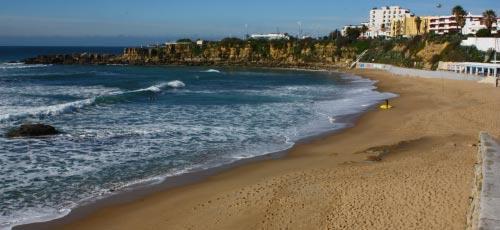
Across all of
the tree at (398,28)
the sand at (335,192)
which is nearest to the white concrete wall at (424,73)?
the sand at (335,192)

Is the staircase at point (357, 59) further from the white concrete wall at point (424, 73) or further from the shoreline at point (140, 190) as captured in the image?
the shoreline at point (140, 190)

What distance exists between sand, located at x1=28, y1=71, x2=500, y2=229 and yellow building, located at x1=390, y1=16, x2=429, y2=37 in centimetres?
8977

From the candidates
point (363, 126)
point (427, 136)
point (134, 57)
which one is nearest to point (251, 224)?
point (427, 136)

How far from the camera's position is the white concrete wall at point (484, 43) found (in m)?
56.0

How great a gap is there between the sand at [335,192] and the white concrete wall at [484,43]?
134ft

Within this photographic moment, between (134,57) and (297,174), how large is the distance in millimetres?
97711

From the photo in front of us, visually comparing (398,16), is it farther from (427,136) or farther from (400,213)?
(400,213)

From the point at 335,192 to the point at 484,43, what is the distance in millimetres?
52309

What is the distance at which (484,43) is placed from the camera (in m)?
58.0

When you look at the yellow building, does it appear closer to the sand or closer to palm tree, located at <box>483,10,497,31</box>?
palm tree, located at <box>483,10,497,31</box>

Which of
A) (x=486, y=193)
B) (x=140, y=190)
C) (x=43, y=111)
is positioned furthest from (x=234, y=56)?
(x=486, y=193)

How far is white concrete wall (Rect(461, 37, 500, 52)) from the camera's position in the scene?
184 feet

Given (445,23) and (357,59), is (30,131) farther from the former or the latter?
(445,23)

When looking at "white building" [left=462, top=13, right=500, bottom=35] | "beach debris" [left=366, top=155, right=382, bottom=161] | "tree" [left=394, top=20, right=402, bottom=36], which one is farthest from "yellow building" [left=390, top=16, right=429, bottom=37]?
"beach debris" [left=366, top=155, right=382, bottom=161]
